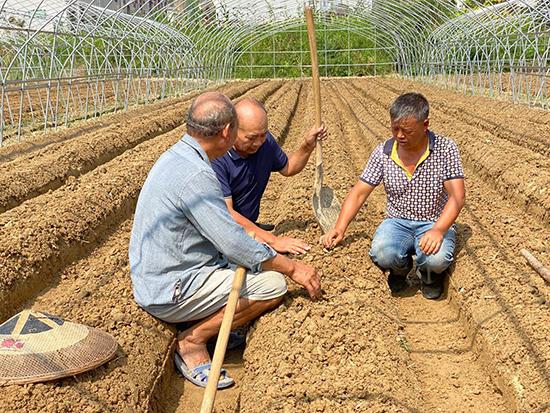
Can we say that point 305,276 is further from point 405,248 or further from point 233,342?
point 405,248

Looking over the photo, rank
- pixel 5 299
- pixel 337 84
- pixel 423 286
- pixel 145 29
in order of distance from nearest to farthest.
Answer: pixel 5 299, pixel 423 286, pixel 145 29, pixel 337 84

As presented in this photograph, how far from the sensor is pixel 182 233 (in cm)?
369

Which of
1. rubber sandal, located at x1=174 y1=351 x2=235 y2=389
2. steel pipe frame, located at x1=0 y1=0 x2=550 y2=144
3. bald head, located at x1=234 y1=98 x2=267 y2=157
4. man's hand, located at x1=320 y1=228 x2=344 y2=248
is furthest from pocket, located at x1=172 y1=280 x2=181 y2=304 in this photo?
steel pipe frame, located at x1=0 y1=0 x2=550 y2=144

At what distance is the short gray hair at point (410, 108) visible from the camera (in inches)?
175

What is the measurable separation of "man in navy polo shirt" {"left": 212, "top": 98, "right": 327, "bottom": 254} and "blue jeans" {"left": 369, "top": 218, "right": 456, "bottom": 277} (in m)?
0.87

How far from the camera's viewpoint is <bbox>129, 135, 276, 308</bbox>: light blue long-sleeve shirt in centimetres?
352

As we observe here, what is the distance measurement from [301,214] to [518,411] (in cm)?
297

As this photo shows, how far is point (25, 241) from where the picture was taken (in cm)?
545

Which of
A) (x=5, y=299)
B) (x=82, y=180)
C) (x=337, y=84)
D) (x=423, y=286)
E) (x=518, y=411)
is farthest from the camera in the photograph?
(x=337, y=84)

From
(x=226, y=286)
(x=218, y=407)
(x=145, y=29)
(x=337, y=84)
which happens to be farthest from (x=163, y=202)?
(x=337, y=84)

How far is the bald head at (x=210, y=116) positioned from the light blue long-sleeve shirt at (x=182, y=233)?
0.11 metres

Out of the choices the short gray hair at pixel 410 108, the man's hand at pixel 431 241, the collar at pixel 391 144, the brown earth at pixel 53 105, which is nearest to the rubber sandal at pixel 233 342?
the man's hand at pixel 431 241

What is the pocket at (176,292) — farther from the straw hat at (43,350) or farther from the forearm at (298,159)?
the forearm at (298,159)

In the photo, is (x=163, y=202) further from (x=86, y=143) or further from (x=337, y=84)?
(x=337, y=84)
